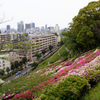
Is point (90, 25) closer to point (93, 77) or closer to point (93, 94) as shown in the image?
point (93, 77)

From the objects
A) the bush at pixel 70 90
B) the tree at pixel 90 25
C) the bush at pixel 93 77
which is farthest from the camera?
the tree at pixel 90 25

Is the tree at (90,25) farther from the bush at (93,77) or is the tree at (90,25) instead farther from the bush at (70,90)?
the bush at (70,90)

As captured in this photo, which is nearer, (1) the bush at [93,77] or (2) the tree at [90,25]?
(1) the bush at [93,77]

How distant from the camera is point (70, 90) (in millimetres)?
4402

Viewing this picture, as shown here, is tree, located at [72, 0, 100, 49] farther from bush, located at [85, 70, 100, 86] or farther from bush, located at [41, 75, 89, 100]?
bush, located at [41, 75, 89, 100]

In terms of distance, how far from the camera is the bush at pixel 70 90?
14.3 ft

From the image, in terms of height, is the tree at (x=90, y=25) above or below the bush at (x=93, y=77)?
above

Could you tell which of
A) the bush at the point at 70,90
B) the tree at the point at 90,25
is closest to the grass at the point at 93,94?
the bush at the point at 70,90

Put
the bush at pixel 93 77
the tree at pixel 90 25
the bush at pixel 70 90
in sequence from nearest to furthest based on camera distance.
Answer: the bush at pixel 70 90
the bush at pixel 93 77
the tree at pixel 90 25

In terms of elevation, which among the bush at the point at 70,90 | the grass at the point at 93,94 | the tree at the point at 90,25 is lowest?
the grass at the point at 93,94

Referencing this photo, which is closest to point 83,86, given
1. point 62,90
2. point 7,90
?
point 62,90

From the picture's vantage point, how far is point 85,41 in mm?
17453

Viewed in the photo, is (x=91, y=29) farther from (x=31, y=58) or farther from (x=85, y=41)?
(x=31, y=58)

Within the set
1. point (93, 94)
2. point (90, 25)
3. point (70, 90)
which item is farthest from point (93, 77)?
point (90, 25)
